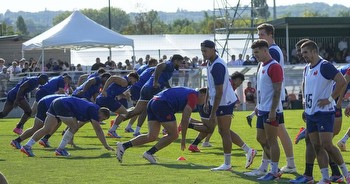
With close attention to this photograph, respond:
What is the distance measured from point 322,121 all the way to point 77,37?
89.1 feet

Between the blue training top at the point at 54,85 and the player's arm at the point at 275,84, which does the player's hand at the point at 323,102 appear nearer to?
the player's arm at the point at 275,84

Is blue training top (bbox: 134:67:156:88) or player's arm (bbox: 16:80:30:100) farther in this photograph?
player's arm (bbox: 16:80:30:100)

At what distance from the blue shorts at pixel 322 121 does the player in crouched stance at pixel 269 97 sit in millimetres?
832

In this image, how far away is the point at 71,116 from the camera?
18.2m

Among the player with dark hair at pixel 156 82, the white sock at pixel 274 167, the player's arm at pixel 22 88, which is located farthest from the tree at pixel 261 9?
the white sock at pixel 274 167

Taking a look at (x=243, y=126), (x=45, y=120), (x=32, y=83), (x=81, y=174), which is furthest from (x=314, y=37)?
(x=81, y=174)

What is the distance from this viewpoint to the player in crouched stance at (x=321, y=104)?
1262 centimetres

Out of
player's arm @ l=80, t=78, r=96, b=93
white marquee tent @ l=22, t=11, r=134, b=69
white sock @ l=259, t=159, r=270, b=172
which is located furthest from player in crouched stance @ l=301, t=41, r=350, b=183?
white marquee tent @ l=22, t=11, r=134, b=69

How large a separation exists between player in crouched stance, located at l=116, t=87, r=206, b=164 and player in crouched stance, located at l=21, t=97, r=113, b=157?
1612 mm

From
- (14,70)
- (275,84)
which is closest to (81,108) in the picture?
(275,84)

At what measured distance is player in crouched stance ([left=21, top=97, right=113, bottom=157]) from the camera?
17.9 metres

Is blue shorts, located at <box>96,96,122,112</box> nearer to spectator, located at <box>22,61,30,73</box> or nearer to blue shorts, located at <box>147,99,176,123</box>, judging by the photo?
blue shorts, located at <box>147,99,176,123</box>

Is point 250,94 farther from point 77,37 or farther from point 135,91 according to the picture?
point 135,91

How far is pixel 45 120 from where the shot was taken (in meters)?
18.7
